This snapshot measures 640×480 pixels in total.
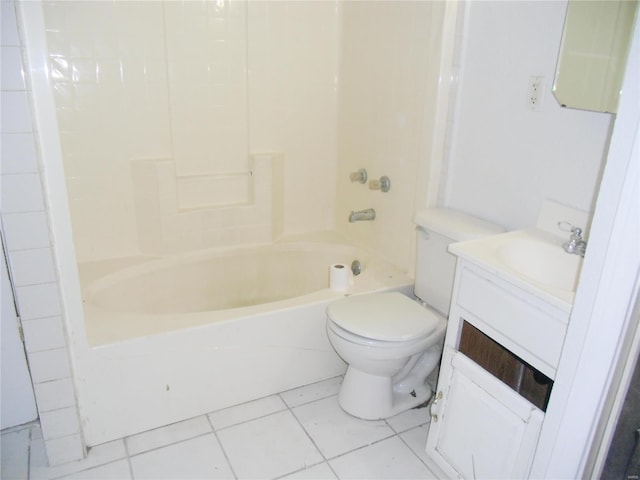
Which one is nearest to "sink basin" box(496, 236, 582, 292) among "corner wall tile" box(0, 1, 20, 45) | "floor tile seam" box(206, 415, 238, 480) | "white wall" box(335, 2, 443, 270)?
"white wall" box(335, 2, 443, 270)

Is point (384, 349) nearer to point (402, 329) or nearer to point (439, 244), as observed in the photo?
point (402, 329)

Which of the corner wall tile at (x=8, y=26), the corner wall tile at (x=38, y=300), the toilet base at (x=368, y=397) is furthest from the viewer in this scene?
the toilet base at (x=368, y=397)

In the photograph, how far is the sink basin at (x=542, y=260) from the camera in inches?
63.3

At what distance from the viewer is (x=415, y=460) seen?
186cm

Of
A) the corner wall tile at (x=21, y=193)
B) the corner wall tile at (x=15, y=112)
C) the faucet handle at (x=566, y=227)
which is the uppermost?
the corner wall tile at (x=15, y=112)

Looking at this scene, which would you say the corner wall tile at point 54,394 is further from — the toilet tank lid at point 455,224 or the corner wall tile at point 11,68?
the toilet tank lid at point 455,224

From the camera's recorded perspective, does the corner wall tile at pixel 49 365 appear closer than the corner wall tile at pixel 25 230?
No

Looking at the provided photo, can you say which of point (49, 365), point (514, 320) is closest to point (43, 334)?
point (49, 365)

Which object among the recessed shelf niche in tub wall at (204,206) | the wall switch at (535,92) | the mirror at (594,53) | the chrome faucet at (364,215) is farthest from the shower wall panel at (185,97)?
the mirror at (594,53)

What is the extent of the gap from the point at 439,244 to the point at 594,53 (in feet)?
2.75

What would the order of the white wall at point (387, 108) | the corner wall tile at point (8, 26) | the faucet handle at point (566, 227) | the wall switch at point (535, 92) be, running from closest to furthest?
the corner wall tile at point (8, 26), the faucet handle at point (566, 227), the wall switch at point (535, 92), the white wall at point (387, 108)

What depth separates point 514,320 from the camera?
1412mm

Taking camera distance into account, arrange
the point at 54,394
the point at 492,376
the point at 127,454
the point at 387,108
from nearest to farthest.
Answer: the point at 492,376 < the point at 54,394 < the point at 127,454 < the point at 387,108

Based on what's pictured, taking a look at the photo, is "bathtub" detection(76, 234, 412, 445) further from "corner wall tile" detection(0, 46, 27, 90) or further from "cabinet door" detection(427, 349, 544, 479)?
"corner wall tile" detection(0, 46, 27, 90)
